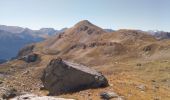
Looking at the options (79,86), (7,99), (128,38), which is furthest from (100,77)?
(128,38)

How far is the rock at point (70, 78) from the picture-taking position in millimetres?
36156

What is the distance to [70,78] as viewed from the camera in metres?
36.6

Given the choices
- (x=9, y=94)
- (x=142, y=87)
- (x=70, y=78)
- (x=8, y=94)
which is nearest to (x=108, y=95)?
(x=70, y=78)

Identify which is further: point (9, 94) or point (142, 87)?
point (142, 87)

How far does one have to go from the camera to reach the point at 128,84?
3819 centimetres

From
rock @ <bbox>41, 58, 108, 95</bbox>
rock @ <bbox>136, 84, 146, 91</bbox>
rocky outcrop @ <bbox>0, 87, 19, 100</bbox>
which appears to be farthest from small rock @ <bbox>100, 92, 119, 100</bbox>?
rocky outcrop @ <bbox>0, 87, 19, 100</bbox>

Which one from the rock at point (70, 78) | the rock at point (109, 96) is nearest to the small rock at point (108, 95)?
the rock at point (109, 96)

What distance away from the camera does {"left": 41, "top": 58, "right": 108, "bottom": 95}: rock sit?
36.2m

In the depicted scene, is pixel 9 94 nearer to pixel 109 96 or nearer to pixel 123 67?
pixel 109 96

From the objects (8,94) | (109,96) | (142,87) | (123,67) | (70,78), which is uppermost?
(70,78)

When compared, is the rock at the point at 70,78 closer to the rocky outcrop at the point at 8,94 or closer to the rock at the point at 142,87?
the rock at the point at 142,87

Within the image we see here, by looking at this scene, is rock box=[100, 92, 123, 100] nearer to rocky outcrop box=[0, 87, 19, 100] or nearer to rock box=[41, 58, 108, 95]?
rock box=[41, 58, 108, 95]

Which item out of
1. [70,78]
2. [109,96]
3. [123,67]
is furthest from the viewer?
[123,67]

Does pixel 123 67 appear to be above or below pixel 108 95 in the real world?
below
